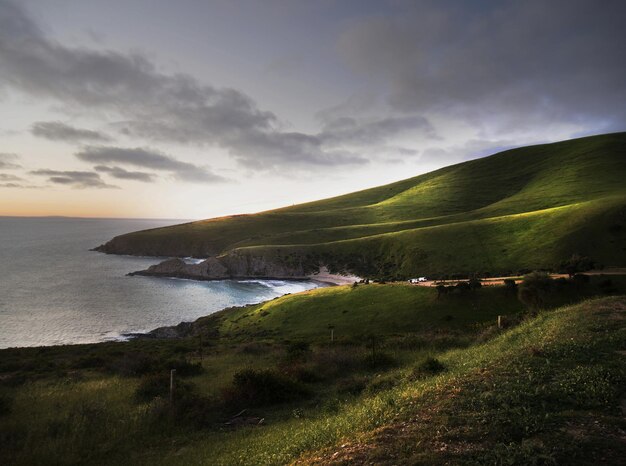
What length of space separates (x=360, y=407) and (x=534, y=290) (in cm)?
4720

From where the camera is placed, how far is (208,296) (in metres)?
116

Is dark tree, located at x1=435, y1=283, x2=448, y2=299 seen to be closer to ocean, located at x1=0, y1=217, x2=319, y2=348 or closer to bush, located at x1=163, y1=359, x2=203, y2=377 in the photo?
bush, located at x1=163, y1=359, x2=203, y2=377

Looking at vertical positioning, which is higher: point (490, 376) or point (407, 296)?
point (490, 376)

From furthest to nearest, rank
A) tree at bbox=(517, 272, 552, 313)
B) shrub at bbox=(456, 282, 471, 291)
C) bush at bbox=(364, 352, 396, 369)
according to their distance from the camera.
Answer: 1. shrub at bbox=(456, 282, 471, 291)
2. tree at bbox=(517, 272, 552, 313)
3. bush at bbox=(364, 352, 396, 369)

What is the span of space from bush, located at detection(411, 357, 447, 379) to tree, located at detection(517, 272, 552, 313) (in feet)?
124

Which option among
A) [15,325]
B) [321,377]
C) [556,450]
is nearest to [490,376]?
[556,450]

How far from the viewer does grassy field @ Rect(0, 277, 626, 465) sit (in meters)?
9.52

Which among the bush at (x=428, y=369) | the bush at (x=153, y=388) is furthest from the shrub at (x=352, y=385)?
the bush at (x=153, y=388)

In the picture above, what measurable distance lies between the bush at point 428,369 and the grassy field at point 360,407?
0.07 meters

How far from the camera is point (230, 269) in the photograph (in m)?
150

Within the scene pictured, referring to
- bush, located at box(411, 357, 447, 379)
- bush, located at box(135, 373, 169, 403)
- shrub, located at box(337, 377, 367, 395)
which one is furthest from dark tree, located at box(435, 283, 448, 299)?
bush, located at box(135, 373, 169, 403)

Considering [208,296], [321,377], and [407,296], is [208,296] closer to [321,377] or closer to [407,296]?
[407,296]

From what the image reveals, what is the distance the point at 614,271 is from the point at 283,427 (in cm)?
7159

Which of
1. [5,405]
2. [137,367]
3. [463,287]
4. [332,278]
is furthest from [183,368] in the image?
[332,278]
